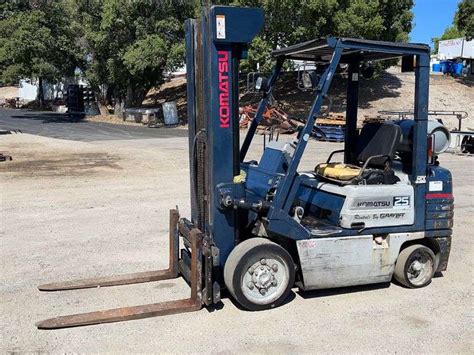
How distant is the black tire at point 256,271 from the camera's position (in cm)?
480

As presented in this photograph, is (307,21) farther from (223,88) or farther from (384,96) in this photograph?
(223,88)

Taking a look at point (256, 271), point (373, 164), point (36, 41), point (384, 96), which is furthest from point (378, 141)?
point (384, 96)

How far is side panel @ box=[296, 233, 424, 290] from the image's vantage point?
5035mm

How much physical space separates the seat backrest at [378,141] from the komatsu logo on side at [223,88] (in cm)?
181

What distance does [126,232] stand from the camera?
8055 millimetres

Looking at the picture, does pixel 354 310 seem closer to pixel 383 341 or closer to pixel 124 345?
pixel 383 341

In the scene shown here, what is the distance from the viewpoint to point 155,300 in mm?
5348

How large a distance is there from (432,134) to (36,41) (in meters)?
28.8

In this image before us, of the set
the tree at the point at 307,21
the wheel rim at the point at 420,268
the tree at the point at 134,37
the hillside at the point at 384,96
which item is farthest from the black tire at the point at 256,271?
the hillside at the point at 384,96

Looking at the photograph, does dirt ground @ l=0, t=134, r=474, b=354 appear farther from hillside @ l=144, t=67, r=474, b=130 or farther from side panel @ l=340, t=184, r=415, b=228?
hillside @ l=144, t=67, r=474, b=130

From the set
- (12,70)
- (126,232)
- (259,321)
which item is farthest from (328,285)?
(12,70)

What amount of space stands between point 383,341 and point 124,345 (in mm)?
2215

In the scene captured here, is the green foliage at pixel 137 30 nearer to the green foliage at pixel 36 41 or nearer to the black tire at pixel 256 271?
the green foliage at pixel 36 41

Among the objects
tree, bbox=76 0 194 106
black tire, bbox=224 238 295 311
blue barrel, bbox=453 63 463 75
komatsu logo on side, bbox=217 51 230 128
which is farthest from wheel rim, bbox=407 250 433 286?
blue barrel, bbox=453 63 463 75
